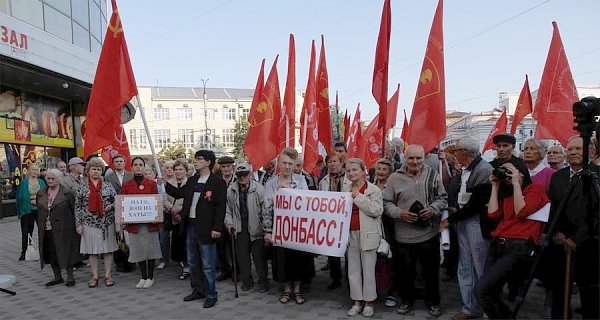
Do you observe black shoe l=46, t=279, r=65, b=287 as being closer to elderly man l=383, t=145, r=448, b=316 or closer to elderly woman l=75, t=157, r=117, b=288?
elderly woman l=75, t=157, r=117, b=288

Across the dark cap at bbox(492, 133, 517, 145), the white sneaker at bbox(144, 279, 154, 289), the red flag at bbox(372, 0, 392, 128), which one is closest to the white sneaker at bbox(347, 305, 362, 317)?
the dark cap at bbox(492, 133, 517, 145)

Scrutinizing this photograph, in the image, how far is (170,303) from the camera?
5.47m

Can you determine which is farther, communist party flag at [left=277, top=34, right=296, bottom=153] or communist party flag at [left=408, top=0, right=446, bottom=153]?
communist party flag at [left=277, top=34, right=296, bottom=153]

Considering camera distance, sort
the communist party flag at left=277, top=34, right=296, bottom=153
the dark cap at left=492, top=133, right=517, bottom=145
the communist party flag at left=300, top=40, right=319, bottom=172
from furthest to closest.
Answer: the communist party flag at left=277, top=34, right=296, bottom=153 < the communist party flag at left=300, top=40, right=319, bottom=172 < the dark cap at left=492, top=133, right=517, bottom=145

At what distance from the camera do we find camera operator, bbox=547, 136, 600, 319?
3.65 meters

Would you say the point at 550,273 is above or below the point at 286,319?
above

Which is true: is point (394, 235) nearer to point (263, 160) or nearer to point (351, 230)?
point (351, 230)

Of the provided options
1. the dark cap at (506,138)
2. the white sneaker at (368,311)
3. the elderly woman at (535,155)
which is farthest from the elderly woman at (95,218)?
the elderly woman at (535,155)

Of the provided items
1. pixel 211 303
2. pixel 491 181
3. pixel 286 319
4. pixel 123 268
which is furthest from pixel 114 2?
pixel 491 181

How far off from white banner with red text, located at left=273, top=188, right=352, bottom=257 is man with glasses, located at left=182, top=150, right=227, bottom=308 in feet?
2.32

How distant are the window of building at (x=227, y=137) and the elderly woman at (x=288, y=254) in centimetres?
6863

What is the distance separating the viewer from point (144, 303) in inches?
216

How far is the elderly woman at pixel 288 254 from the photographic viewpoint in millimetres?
5344

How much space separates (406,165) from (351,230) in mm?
949
